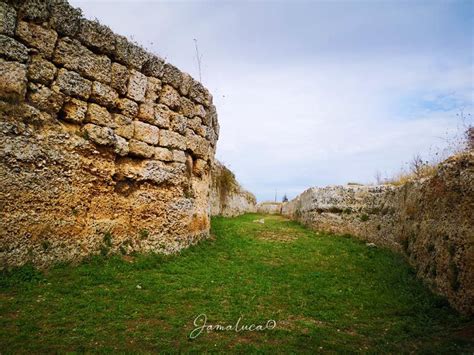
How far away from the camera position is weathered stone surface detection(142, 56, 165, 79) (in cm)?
808

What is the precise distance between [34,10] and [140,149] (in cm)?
328

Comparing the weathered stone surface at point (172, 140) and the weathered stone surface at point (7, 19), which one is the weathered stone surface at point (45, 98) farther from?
the weathered stone surface at point (172, 140)

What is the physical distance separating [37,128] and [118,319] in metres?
3.81

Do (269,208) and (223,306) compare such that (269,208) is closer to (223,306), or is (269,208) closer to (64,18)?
(223,306)

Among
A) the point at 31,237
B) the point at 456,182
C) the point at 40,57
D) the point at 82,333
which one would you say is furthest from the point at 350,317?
the point at 40,57

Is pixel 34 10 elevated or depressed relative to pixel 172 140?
elevated

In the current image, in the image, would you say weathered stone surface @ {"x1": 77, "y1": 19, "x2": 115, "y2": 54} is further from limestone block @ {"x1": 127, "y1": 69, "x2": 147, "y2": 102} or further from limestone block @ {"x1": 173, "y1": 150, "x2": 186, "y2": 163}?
limestone block @ {"x1": 173, "y1": 150, "x2": 186, "y2": 163}

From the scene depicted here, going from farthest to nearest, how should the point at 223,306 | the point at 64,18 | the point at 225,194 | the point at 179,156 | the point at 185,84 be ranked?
the point at 225,194
the point at 185,84
the point at 179,156
the point at 64,18
the point at 223,306

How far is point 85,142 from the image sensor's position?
6859 millimetres

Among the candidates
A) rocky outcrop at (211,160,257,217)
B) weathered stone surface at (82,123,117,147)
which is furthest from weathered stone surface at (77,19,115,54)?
rocky outcrop at (211,160,257,217)

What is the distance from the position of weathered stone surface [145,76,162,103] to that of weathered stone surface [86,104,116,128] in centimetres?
111

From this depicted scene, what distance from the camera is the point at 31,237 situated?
5941 mm

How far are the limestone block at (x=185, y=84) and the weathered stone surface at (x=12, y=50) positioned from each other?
3664 millimetres

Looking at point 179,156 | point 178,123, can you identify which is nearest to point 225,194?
point 179,156
